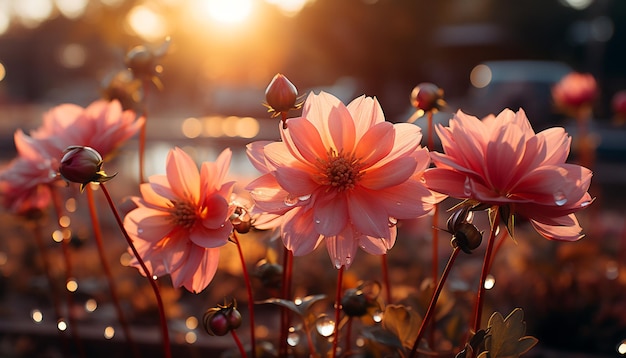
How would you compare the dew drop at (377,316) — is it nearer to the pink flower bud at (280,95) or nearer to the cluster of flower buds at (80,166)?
the pink flower bud at (280,95)

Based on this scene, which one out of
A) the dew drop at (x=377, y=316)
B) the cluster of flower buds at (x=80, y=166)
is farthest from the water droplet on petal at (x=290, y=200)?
the dew drop at (x=377, y=316)

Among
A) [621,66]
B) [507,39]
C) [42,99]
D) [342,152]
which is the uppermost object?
[42,99]

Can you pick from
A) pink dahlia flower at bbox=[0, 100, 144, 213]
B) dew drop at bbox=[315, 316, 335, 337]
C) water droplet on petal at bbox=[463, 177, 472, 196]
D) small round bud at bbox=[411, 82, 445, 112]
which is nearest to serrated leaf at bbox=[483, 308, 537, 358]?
water droplet on petal at bbox=[463, 177, 472, 196]

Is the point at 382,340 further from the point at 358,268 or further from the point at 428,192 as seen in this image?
the point at 358,268

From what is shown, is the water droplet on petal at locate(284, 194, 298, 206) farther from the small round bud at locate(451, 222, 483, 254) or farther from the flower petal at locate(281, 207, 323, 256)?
the small round bud at locate(451, 222, 483, 254)

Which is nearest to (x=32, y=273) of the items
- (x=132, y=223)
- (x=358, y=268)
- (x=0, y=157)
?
(x=358, y=268)
